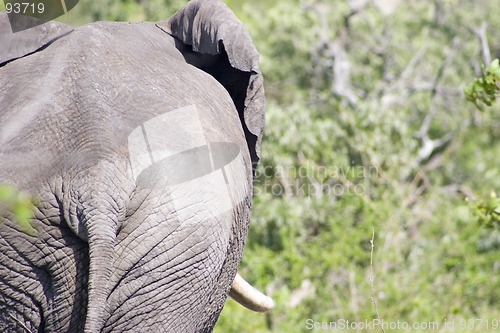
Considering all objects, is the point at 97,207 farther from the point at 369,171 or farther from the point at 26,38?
the point at 369,171

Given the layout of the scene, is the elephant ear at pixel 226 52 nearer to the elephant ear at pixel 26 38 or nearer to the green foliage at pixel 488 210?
the elephant ear at pixel 26 38

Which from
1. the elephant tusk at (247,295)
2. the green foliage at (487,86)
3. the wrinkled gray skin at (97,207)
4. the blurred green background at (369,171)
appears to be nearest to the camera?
the wrinkled gray skin at (97,207)

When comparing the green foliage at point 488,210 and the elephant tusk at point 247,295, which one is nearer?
the elephant tusk at point 247,295

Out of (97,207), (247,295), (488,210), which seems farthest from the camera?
(488,210)

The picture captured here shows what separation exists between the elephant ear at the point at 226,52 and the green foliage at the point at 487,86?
1.03 meters

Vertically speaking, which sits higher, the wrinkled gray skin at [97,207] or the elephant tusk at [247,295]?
the wrinkled gray skin at [97,207]

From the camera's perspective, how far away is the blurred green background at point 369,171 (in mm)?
6727

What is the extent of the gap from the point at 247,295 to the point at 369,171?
4643 mm

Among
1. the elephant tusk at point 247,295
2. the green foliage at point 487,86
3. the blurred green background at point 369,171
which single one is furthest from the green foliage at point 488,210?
the elephant tusk at point 247,295

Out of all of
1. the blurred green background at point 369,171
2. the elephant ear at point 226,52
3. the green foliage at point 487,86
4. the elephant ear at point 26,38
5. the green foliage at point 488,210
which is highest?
the elephant ear at point 26,38

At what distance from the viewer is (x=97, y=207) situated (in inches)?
91.7

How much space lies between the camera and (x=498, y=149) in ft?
36.0

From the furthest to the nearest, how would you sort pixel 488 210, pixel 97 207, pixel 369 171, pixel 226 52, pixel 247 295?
pixel 369 171, pixel 488 210, pixel 247 295, pixel 226 52, pixel 97 207

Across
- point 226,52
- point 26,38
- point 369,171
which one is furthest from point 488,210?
point 369,171
